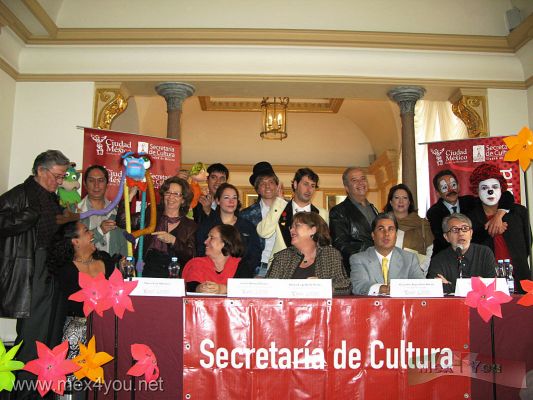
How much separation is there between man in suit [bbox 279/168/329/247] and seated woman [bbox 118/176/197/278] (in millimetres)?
747

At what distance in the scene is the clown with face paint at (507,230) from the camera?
3803mm

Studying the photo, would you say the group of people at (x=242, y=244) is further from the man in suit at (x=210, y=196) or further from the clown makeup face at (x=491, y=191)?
the man in suit at (x=210, y=196)

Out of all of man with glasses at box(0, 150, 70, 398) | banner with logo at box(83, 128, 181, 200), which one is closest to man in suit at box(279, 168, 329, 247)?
man with glasses at box(0, 150, 70, 398)

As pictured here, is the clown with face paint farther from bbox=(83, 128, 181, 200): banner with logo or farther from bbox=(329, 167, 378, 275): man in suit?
bbox=(83, 128, 181, 200): banner with logo

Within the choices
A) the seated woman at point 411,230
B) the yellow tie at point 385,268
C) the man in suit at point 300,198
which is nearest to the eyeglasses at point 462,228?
the yellow tie at point 385,268

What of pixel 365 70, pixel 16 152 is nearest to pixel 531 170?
pixel 365 70

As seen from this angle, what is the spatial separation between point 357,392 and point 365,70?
164 inches

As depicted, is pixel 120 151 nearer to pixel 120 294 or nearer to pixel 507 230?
pixel 120 294

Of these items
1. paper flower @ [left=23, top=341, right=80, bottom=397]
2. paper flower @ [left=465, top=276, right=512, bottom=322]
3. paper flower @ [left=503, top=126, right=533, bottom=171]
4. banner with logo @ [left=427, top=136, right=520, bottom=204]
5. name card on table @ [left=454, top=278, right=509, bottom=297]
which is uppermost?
banner with logo @ [left=427, top=136, right=520, bottom=204]

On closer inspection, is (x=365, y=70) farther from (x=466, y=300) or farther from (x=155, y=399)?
(x=155, y=399)

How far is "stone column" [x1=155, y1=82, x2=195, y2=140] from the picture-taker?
593 cm

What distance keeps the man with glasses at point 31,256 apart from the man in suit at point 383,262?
75.2 inches

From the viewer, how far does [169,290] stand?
256 cm

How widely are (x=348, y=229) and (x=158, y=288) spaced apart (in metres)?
1.81
